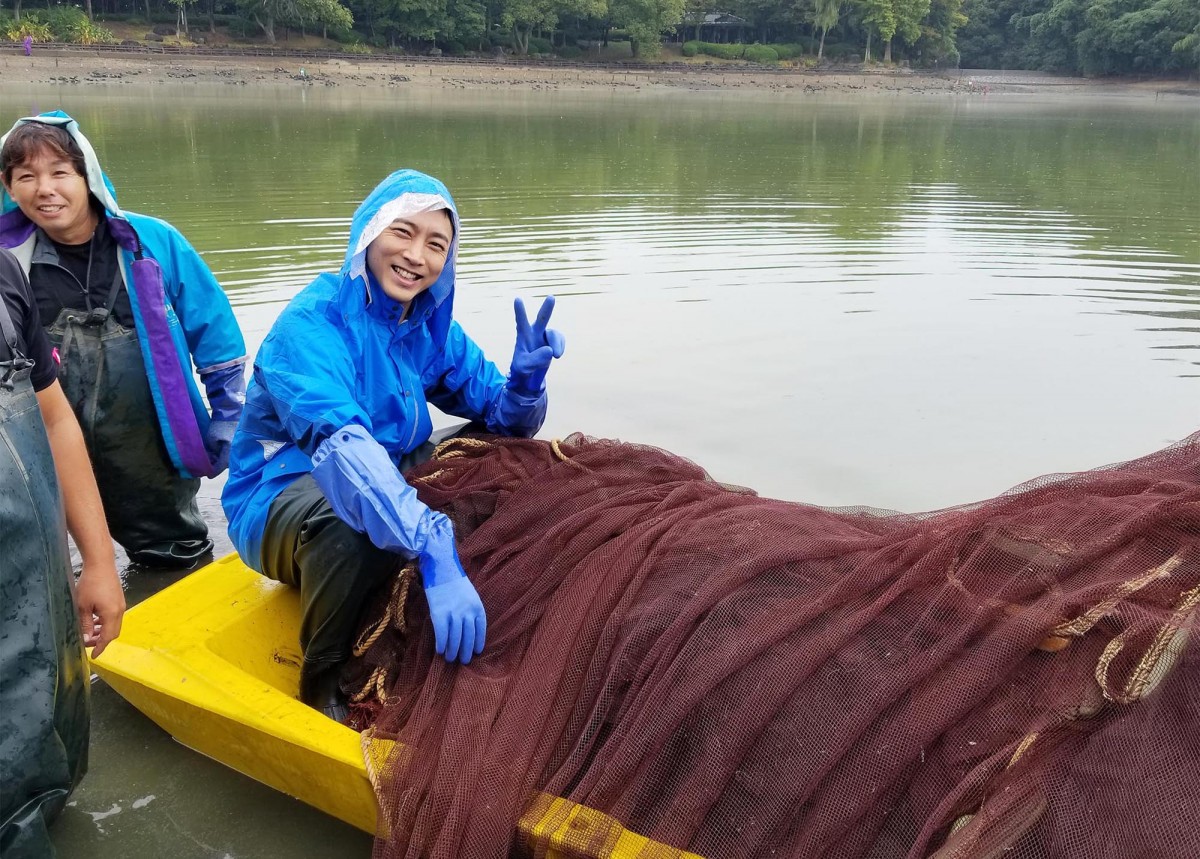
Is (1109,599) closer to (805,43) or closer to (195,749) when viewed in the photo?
(195,749)

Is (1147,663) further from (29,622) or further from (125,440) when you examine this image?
(125,440)

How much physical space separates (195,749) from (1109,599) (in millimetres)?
2175

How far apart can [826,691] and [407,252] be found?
144 cm

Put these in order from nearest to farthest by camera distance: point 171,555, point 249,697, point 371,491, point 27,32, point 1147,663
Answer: point 1147,663
point 371,491
point 249,697
point 171,555
point 27,32

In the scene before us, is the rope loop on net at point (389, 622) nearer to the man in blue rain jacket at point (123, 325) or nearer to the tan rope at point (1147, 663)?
the man in blue rain jacket at point (123, 325)

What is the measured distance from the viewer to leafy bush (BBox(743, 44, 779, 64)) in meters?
54.5

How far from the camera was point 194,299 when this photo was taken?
325cm

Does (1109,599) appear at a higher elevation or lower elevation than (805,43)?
lower

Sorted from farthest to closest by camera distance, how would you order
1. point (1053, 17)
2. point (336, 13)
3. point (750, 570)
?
point (1053, 17), point (336, 13), point (750, 570)

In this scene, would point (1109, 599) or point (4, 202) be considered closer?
point (1109, 599)

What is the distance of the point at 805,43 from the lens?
61.2 metres

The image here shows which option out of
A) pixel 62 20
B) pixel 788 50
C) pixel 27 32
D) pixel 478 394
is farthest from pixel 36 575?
pixel 788 50

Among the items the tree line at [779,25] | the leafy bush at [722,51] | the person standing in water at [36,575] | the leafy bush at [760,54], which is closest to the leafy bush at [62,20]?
the tree line at [779,25]

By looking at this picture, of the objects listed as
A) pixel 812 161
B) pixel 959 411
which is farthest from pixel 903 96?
pixel 959 411
